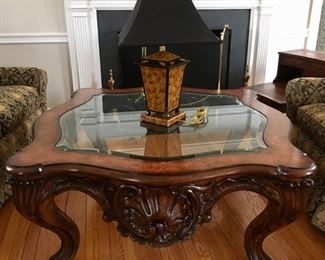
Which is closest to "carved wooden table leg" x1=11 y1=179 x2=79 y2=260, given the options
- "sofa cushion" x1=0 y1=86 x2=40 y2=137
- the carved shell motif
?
the carved shell motif

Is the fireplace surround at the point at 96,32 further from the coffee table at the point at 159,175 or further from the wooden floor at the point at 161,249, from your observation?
the coffee table at the point at 159,175

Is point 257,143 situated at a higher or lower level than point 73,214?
higher

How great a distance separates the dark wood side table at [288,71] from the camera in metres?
2.40

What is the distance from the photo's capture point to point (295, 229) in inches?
62.6

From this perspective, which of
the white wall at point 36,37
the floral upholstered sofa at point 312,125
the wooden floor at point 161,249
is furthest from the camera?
the white wall at point 36,37

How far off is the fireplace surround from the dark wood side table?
278 millimetres

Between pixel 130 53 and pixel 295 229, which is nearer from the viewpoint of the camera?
pixel 295 229

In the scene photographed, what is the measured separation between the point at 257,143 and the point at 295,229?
68 centimetres

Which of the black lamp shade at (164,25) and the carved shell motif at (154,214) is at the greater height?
the black lamp shade at (164,25)

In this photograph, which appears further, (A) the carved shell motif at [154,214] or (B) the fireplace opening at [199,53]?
(B) the fireplace opening at [199,53]

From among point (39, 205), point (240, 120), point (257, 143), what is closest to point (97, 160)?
point (39, 205)

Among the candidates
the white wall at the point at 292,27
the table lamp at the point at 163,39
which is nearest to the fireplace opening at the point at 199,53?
the white wall at the point at 292,27

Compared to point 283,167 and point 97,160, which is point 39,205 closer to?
point 97,160

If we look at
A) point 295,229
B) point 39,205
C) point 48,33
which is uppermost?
point 48,33
